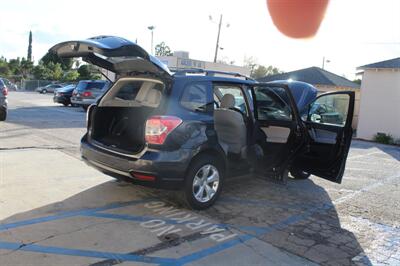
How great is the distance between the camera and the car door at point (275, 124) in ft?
18.6

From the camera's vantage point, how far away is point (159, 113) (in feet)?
14.2

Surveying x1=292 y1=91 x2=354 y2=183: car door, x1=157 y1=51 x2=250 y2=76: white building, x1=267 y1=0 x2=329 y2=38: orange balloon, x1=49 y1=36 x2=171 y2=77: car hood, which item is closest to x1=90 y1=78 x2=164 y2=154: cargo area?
x1=49 y1=36 x2=171 y2=77: car hood

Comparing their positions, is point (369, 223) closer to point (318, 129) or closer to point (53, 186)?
point (318, 129)

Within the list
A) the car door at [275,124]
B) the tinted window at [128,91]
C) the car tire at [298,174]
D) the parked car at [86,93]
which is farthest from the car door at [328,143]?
the parked car at [86,93]

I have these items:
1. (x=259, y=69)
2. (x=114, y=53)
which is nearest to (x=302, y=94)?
(x=114, y=53)

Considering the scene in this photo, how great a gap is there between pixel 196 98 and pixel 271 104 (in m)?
1.75

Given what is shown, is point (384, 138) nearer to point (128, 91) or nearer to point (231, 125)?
point (231, 125)

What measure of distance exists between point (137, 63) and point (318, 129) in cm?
326

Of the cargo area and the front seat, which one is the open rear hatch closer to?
the cargo area

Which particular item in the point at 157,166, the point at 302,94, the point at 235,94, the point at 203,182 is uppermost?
the point at 302,94

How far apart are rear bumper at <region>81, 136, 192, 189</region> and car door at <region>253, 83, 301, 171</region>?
1.64 metres

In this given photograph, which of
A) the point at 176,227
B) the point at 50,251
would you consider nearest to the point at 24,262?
the point at 50,251

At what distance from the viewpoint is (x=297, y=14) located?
42.9 ft

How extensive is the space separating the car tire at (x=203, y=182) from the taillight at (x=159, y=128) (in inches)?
21.9
